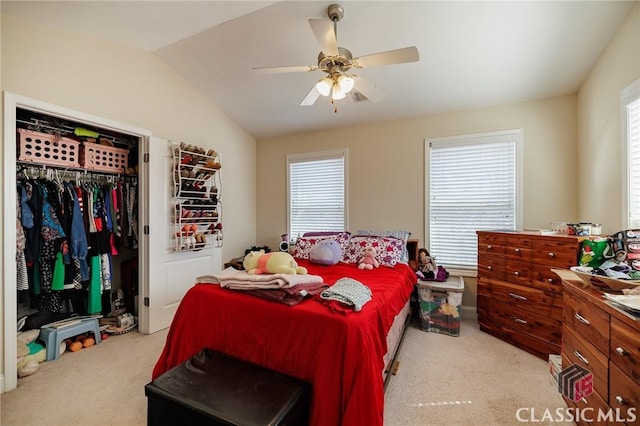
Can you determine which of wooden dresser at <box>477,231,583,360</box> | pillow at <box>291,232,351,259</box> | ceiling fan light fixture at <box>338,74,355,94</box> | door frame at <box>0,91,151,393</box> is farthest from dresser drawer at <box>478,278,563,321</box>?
door frame at <box>0,91,151,393</box>

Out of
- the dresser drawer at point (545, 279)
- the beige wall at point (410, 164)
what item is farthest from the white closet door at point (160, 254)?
the dresser drawer at point (545, 279)

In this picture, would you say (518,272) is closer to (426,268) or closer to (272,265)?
(426,268)

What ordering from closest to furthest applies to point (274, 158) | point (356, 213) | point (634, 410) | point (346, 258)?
point (634, 410) → point (346, 258) → point (356, 213) → point (274, 158)

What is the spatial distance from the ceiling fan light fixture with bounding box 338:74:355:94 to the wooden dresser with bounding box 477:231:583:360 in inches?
80.8

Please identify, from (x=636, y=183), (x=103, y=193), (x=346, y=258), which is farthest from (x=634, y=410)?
(x=103, y=193)

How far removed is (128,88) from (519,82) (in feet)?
12.8

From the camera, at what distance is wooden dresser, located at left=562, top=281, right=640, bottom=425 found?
1120 millimetres

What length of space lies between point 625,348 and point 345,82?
2.00m

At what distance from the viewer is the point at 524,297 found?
2492mm

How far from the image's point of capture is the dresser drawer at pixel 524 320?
2.29 m

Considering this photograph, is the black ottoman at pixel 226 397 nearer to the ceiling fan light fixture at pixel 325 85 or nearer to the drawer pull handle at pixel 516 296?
the ceiling fan light fixture at pixel 325 85

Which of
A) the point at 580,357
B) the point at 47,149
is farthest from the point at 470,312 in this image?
the point at 47,149

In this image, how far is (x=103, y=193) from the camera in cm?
A: 282

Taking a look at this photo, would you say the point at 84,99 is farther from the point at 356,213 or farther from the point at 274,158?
the point at 356,213
